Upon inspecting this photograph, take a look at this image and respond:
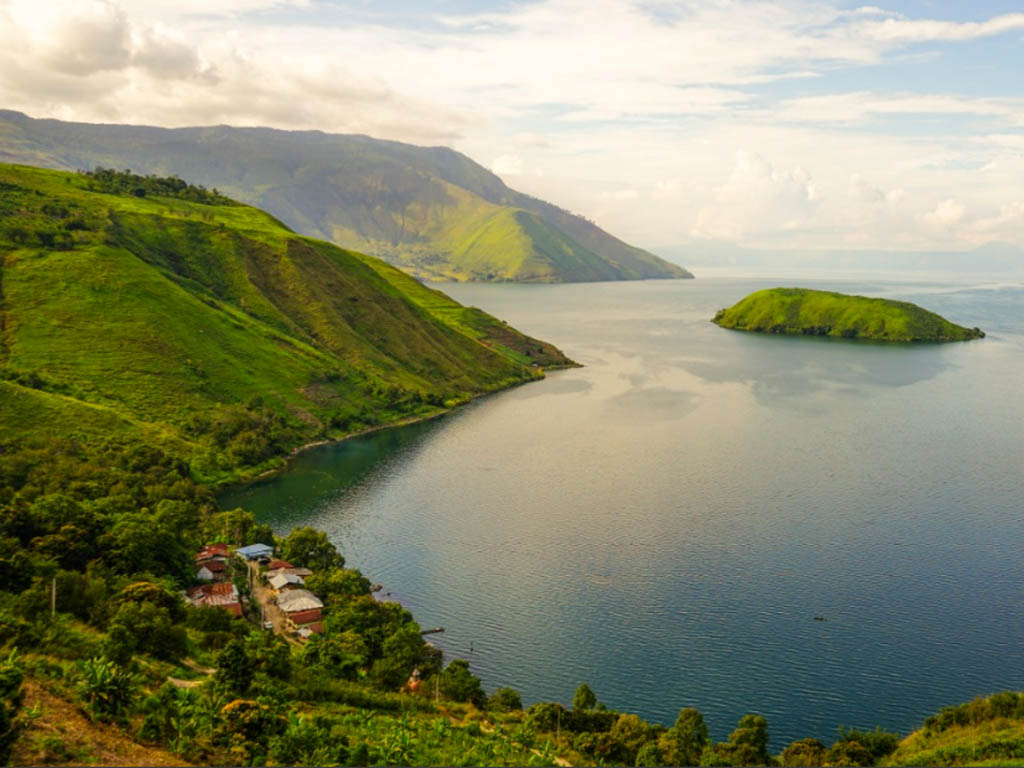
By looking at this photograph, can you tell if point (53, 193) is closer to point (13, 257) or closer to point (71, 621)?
point (13, 257)

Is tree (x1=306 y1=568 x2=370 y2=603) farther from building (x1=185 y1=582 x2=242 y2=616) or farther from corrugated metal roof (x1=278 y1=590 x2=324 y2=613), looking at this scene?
building (x1=185 y1=582 x2=242 y2=616)

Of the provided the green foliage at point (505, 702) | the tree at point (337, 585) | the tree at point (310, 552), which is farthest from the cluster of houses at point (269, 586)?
the green foliage at point (505, 702)

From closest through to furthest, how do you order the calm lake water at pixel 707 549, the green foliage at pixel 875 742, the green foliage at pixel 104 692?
1. the green foliage at pixel 104 692
2. the green foliage at pixel 875 742
3. the calm lake water at pixel 707 549

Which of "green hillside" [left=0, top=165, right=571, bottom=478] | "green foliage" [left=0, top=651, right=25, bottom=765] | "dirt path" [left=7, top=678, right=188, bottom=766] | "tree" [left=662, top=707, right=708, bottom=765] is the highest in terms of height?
"green hillside" [left=0, top=165, right=571, bottom=478]

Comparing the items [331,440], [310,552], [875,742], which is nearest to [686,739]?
[875,742]

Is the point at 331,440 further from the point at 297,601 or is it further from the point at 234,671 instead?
the point at 234,671

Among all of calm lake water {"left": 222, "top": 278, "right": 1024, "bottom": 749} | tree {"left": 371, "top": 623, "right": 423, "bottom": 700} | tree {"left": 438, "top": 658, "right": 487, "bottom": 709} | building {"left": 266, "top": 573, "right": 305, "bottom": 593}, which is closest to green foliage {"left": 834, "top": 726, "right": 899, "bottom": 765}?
calm lake water {"left": 222, "top": 278, "right": 1024, "bottom": 749}

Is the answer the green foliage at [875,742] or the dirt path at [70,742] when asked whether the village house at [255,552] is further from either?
the green foliage at [875,742]
